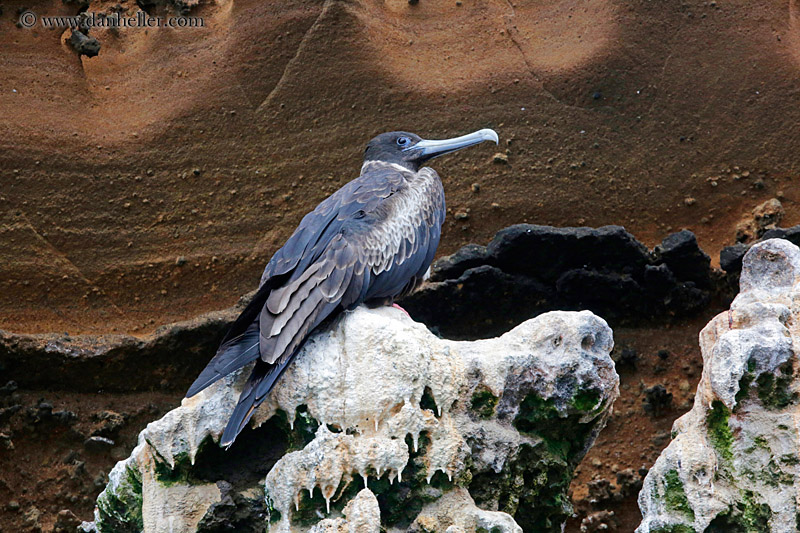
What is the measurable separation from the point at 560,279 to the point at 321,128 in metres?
2.31

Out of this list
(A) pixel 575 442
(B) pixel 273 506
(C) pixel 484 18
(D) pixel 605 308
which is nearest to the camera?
(B) pixel 273 506

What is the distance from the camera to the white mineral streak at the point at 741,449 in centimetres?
481

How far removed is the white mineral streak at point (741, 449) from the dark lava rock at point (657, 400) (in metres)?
2.27

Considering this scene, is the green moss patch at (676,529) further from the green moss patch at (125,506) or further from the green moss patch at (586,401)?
the green moss patch at (125,506)

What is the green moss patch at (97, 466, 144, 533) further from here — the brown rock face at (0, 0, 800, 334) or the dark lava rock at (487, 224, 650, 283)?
the dark lava rock at (487, 224, 650, 283)

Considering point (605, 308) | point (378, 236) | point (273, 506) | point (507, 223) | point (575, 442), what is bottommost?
point (273, 506)

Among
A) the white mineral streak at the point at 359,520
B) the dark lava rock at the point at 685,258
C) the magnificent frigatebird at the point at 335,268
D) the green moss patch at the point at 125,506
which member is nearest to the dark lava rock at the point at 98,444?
the green moss patch at the point at 125,506

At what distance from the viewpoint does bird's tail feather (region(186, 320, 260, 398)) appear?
482cm

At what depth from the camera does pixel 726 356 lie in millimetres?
4906

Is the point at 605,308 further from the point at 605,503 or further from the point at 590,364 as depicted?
the point at 590,364

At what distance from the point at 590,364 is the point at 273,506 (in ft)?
5.01

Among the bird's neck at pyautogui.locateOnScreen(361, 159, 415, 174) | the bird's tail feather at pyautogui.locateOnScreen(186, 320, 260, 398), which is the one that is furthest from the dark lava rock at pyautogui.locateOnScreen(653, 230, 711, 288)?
the bird's tail feather at pyautogui.locateOnScreen(186, 320, 260, 398)

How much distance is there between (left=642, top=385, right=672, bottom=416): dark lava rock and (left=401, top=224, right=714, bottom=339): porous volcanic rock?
1.83 ft

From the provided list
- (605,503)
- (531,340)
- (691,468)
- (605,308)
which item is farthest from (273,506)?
(605,308)
